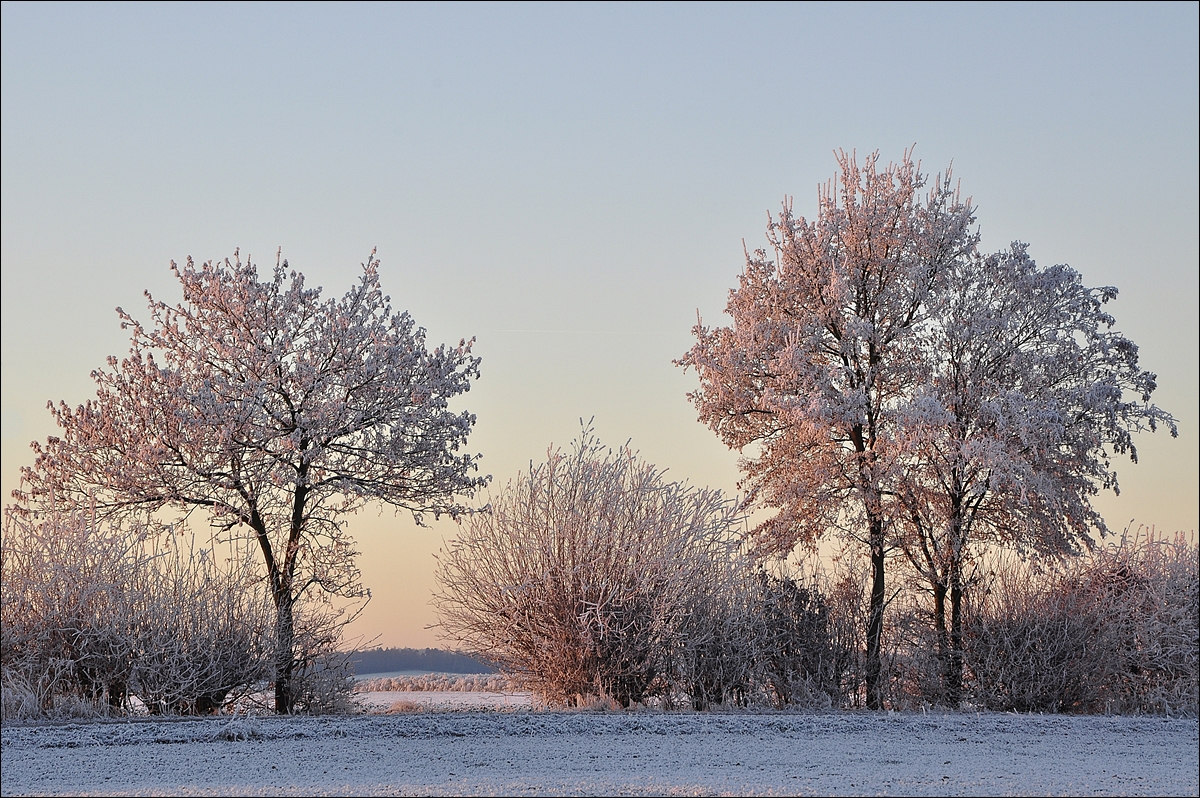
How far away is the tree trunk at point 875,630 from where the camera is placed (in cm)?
1842

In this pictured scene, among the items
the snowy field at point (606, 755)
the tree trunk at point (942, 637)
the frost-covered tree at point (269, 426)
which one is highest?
the frost-covered tree at point (269, 426)

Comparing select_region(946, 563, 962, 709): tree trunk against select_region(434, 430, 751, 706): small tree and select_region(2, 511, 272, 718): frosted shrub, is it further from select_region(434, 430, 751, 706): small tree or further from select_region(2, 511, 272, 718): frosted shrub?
select_region(2, 511, 272, 718): frosted shrub

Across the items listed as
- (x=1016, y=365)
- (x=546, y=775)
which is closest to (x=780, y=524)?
(x=1016, y=365)

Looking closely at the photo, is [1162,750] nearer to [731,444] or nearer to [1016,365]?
[1016,365]

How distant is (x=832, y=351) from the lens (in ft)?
70.0

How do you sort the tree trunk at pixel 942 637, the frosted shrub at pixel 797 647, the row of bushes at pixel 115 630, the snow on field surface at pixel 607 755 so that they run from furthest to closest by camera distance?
1. the tree trunk at pixel 942 637
2. the frosted shrub at pixel 797 647
3. the row of bushes at pixel 115 630
4. the snow on field surface at pixel 607 755

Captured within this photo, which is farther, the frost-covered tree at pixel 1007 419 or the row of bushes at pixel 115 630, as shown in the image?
the frost-covered tree at pixel 1007 419

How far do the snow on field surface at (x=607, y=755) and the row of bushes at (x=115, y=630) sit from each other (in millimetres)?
1409

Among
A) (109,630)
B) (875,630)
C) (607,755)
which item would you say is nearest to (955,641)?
(875,630)

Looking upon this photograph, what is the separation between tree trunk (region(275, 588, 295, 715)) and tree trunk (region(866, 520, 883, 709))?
356 inches

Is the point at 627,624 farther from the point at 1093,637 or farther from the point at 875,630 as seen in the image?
the point at 1093,637

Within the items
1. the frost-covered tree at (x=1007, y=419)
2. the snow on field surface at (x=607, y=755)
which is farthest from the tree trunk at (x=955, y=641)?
the snow on field surface at (x=607, y=755)

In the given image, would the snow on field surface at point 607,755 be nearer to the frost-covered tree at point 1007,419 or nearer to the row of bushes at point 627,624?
the row of bushes at point 627,624

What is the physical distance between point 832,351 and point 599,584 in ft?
25.7
